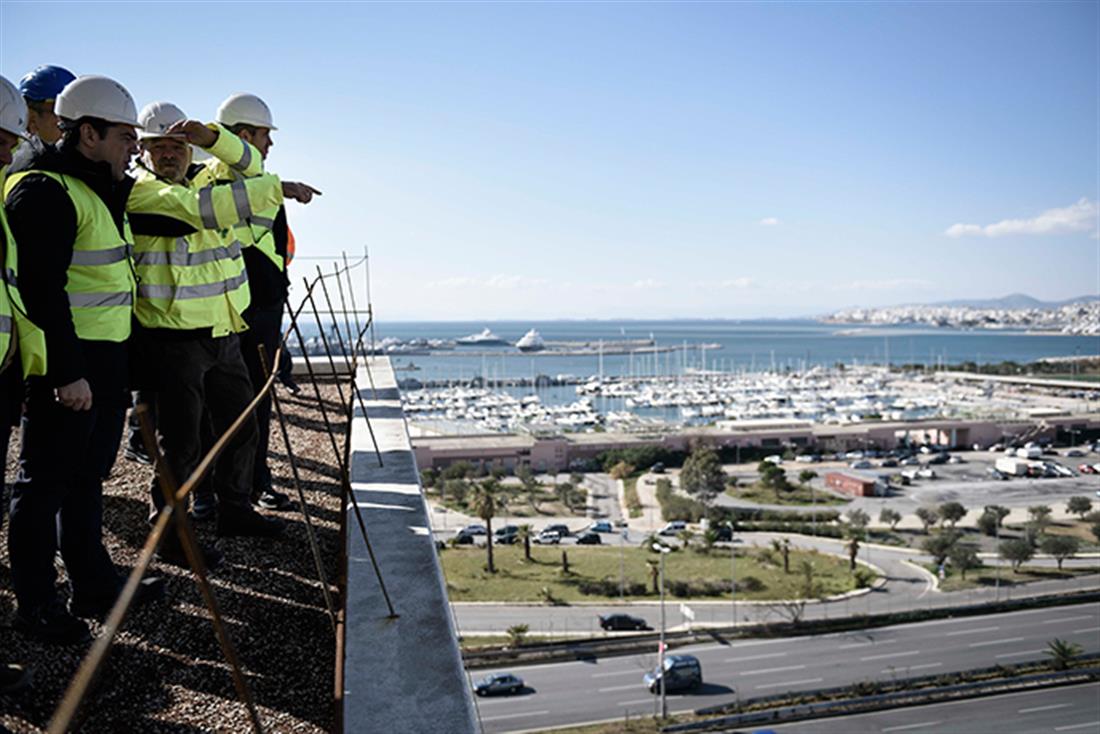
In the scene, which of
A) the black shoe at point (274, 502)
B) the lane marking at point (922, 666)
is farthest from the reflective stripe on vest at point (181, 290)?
the lane marking at point (922, 666)

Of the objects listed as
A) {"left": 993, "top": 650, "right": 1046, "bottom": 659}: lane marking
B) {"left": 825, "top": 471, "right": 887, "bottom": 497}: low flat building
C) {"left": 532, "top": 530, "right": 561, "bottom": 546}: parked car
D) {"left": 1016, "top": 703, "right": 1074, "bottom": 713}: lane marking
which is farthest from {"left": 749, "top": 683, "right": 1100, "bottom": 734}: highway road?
{"left": 825, "top": 471, "right": 887, "bottom": 497}: low flat building

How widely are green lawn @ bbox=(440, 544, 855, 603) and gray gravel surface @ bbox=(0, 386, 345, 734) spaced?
17.2 metres

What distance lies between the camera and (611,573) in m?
21.6

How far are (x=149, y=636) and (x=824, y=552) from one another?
23949 mm

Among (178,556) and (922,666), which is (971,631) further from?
(178,556)

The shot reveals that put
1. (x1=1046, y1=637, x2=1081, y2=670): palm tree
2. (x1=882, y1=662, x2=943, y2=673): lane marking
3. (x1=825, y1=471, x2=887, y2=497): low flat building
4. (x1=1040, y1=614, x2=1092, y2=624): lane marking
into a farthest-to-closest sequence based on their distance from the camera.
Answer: (x1=825, y1=471, x2=887, y2=497): low flat building < (x1=1040, y1=614, x2=1092, y2=624): lane marking < (x1=1046, y1=637, x2=1081, y2=670): palm tree < (x1=882, y1=662, x2=943, y2=673): lane marking

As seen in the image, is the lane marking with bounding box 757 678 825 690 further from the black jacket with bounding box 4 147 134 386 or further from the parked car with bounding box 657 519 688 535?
the black jacket with bounding box 4 147 134 386

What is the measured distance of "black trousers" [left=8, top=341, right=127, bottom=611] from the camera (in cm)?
206

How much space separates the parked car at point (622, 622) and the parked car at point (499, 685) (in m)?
2.90

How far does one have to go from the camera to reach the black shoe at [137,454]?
3.90 meters

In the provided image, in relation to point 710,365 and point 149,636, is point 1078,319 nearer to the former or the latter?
point 710,365

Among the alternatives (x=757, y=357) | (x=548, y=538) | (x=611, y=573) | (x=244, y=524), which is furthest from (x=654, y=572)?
(x=757, y=357)

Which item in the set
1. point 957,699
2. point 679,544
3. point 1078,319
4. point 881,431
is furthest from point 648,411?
point 1078,319

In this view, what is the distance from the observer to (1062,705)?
1656 centimetres
